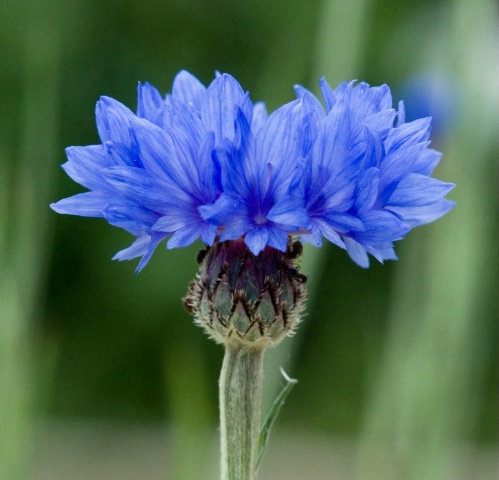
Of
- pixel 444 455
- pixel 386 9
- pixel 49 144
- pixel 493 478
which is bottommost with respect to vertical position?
pixel 493 478

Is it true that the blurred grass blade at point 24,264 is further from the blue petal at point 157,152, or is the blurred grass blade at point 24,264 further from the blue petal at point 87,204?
the blue petal at point 157,152

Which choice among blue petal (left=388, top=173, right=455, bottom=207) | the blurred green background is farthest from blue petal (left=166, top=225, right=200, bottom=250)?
the blurred green background

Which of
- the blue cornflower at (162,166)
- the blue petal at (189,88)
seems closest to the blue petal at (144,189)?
the blue cornflower at (162,166)

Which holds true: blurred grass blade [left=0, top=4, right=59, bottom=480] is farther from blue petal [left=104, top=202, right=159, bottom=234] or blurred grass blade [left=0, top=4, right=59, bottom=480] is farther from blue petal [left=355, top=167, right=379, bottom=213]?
blue petal [left=355, top=167, right=379, bottom=213]

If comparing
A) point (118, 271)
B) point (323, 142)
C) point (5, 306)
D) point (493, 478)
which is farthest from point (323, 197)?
point (118, 271)

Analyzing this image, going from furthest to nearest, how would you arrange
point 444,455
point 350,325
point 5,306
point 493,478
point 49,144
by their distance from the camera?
point 350,325 < point 493,478 < point 49,144 < point 444,455 < point 5,306

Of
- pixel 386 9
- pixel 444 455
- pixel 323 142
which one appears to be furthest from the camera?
pixel 386 9

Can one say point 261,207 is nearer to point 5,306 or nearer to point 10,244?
point 5,306
